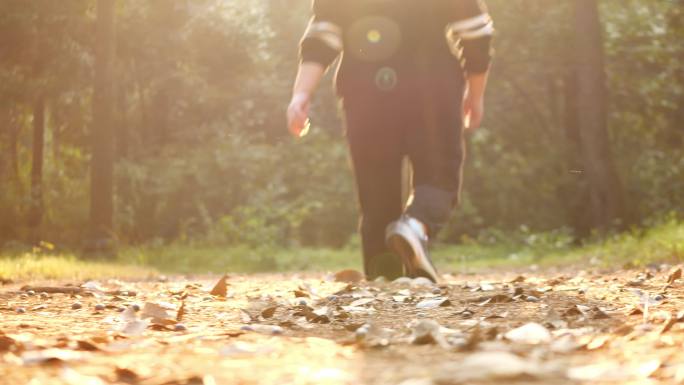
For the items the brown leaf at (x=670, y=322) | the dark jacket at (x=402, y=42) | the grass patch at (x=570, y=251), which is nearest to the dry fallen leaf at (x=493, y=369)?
the brown leaf at (x=670, y=322)

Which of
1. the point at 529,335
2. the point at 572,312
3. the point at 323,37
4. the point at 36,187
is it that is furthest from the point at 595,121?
the point at 529,335

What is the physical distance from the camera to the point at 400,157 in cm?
482

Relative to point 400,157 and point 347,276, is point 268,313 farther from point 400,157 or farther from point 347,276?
point 347,276

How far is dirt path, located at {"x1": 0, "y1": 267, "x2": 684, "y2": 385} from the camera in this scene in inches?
73.1

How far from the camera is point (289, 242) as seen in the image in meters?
15.4

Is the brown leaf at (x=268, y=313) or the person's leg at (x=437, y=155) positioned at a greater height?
the person's leg at (x=437, y=155)

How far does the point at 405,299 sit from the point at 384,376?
178 cm

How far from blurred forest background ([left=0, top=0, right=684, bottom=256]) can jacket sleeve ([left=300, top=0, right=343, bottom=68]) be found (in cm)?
833

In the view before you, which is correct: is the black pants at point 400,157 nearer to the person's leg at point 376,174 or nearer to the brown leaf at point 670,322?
the person's leg at point 376,174

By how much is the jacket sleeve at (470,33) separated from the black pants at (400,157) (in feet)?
0.76

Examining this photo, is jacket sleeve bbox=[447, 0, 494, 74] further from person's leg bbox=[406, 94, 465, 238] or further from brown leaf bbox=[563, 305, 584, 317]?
brown leaf bbox=[563, 305, 584, 317]

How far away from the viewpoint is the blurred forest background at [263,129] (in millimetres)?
12852

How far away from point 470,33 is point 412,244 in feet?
3.82

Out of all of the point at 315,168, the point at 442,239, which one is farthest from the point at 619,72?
the point at 315,168
